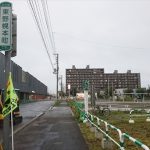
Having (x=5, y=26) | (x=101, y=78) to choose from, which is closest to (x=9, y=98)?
(x=5, y=26)

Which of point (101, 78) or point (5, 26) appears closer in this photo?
point (5, 26)

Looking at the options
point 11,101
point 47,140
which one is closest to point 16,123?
point 47,140

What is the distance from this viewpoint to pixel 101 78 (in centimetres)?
17538

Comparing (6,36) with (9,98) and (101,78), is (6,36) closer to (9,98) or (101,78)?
(9,98)

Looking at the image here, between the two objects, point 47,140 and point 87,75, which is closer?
point 47,140

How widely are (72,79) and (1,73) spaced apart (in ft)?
342

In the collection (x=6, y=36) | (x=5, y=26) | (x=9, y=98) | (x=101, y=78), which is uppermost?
(x=101, y=78)

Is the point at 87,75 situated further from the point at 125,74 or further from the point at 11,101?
the point at 11,101

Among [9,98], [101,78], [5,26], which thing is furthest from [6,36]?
[101,78]

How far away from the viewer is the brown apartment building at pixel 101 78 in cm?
15525

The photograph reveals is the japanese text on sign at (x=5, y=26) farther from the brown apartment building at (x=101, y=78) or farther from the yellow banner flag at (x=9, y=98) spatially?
the brown apartment building at (x=101, y=78)

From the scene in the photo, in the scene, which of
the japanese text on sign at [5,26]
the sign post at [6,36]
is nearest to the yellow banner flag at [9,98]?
the sign post at [6,36]

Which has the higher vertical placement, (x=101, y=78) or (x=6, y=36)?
(x=101, y=78)

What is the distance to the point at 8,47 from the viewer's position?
943 centimetres
